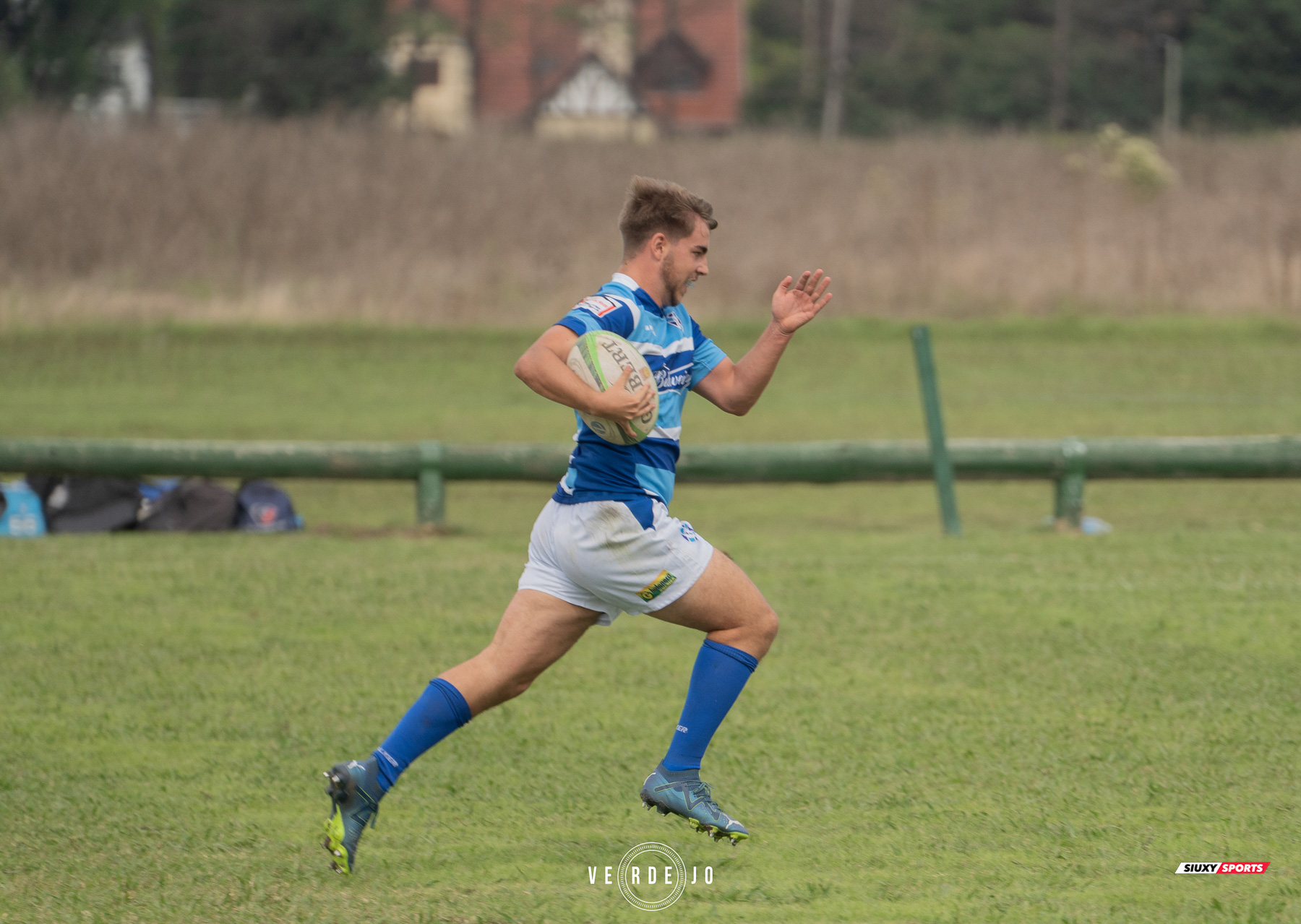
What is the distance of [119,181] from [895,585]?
65.3ft

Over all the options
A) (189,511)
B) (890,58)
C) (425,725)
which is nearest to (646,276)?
(425,725)

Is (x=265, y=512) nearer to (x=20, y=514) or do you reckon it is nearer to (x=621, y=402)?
(x=20, y=514)

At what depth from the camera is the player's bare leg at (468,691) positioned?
4.14m

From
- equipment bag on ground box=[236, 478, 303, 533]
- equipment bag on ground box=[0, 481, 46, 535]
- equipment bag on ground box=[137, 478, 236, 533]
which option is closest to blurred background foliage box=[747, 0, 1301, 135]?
equipment bag on ground box=[236, 478, 303, 533]

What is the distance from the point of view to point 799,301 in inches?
182

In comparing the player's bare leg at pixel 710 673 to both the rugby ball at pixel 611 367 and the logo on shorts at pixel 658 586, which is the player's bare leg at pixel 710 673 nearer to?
the logo on shorts at pixel 658 586

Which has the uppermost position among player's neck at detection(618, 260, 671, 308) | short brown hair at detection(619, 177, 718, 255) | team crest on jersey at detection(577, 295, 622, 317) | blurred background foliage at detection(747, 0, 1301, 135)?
blurred background foliage at detection(747, 0, 1301, 135)

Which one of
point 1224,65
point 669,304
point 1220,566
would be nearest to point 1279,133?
point 1224,65

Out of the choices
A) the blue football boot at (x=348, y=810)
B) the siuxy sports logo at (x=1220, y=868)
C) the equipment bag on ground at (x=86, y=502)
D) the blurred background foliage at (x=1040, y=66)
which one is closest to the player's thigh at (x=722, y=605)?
the blue football boot at (x=348, y=810)

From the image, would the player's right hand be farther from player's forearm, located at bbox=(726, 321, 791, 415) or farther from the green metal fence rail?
the green metal fence rail

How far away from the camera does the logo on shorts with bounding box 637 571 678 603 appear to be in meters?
4.22

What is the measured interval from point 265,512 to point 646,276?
652cm

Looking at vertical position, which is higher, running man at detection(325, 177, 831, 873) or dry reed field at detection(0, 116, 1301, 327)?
dry reed field at detection(0, 116, 1301, 327)

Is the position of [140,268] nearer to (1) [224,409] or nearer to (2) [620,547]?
(1) [224,409]
